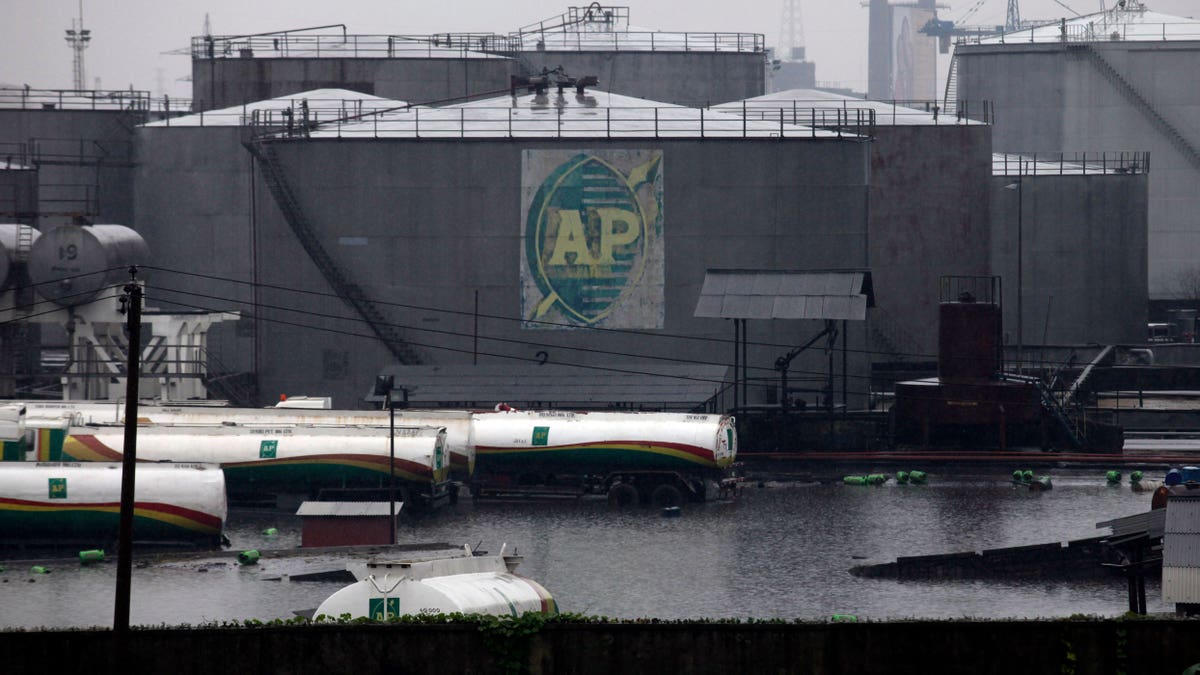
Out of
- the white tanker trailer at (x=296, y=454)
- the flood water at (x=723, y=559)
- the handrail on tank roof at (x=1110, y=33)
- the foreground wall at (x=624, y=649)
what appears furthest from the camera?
the handrail on tank roof at (x=1110, y=33)

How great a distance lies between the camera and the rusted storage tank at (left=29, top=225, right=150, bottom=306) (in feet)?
173

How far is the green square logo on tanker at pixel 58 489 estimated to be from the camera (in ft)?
124

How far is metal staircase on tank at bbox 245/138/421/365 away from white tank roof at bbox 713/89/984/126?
19.7 metres

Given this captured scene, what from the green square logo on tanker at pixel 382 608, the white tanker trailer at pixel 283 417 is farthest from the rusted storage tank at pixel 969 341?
the green square logo on tanker at pixel 382 608

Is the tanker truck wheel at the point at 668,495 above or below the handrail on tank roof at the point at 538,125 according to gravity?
below

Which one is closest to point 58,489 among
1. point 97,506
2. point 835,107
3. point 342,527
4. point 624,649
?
point 97,506

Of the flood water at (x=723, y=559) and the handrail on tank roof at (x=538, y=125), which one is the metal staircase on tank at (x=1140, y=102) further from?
the flood water at (x=723, y=559)

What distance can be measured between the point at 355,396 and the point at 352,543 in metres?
20.1

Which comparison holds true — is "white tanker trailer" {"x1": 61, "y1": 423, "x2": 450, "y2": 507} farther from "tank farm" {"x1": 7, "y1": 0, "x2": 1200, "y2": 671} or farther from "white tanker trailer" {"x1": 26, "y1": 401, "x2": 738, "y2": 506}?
"white tanker trailer" {"x1": 26, "y1": 401, "x2": 738, "y2": 506}

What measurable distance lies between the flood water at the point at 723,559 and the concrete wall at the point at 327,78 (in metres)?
41.2

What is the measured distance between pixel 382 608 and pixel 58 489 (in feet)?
51.6

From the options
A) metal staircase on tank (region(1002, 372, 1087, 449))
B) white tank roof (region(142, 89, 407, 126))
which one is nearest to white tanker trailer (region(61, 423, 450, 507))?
metal staircase on tank (region(1002, 372, 1087, 449))

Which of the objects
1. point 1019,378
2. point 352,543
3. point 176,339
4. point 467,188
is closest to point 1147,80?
point 1019,378

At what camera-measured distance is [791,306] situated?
52438 mm
